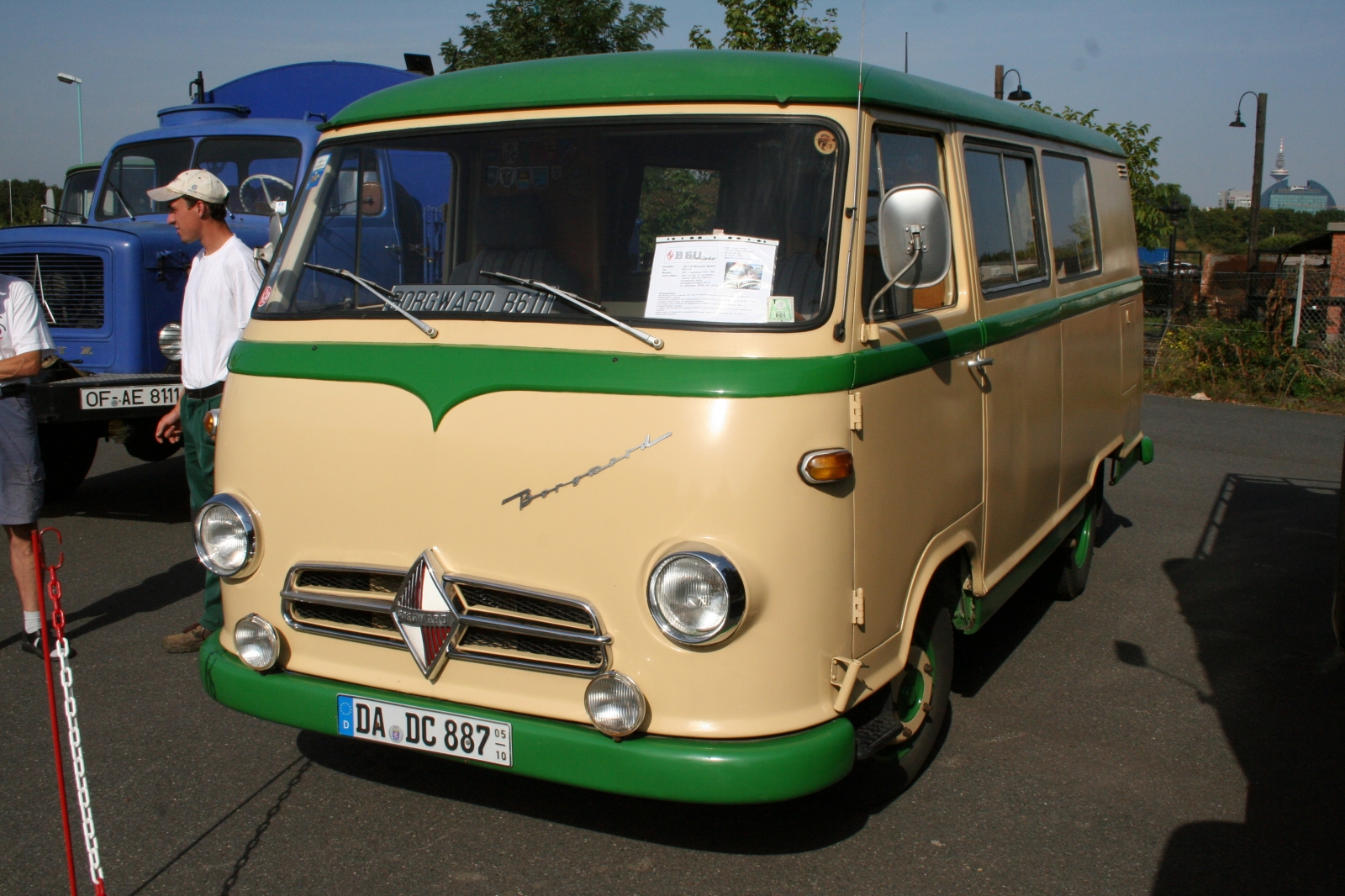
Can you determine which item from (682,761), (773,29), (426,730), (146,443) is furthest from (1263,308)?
(426,730)

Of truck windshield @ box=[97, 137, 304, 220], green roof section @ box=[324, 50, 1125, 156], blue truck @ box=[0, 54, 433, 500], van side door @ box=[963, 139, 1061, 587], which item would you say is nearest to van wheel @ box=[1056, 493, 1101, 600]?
van side door @ box=[963, 139, 1061, 587]

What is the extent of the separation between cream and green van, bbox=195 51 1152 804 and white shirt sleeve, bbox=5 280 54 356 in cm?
179

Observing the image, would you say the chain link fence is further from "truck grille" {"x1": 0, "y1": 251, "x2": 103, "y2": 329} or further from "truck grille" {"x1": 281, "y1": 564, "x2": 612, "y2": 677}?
"truck grille" {"x1": 281, "y1": 564, "x2": 612, "y2": 677}

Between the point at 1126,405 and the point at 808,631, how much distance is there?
4515mm

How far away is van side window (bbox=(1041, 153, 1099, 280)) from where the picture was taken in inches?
209

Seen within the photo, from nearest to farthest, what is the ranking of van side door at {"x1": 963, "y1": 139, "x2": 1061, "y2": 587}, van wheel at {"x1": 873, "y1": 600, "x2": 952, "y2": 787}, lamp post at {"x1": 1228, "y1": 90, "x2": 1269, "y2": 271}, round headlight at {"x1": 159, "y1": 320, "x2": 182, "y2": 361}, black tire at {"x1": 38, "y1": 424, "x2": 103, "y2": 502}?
van wheel at {"x1": 873, "y1": 600, "x2": 952, "y2": 787}, van side door at {"x1": 963, "y1": 139, "x2": 1061, "y2": 587}, round headlight at {"x1": 159, "y1": 320, "x2": 182, "y2": 361}, black tire at {"x1": 38, "y1": 424, "x2": 103, "y2": 502}, lamp post at {"x1": 1228, "y1": 90, "x2": 1269, "y2": 271}

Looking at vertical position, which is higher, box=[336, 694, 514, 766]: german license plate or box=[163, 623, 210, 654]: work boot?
box=[336, 694, 514, 766]: german license plate

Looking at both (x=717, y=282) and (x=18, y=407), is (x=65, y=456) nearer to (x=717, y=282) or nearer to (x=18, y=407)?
(x=18, y=407)

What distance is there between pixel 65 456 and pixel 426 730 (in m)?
6.24

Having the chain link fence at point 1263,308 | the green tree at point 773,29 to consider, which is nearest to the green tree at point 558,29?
the green tree at point 773,29

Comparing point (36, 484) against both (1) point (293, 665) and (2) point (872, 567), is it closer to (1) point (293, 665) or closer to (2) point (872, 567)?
(1) point (293, 665)

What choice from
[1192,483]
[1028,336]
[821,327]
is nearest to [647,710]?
[821,327]

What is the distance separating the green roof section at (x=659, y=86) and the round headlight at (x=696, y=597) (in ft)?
4.42

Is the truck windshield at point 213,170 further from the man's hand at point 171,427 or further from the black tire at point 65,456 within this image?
the man's hand at point 171,427
